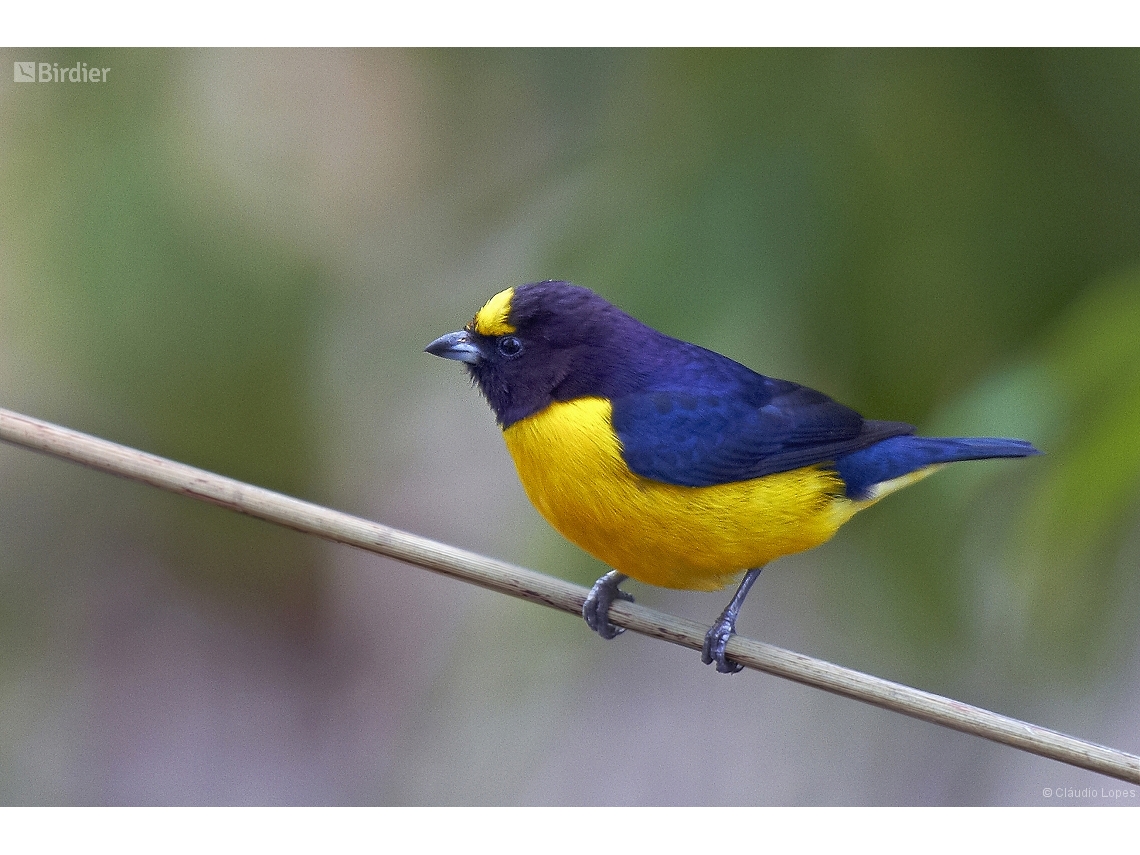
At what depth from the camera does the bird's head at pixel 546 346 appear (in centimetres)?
199

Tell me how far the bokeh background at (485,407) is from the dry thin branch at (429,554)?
0.58m

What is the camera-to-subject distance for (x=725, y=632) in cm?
202

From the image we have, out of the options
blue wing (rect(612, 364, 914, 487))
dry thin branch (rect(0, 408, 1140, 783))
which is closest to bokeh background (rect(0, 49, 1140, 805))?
blue wing (rect(612, 364, 914, 487))

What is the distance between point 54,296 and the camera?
2.66 m

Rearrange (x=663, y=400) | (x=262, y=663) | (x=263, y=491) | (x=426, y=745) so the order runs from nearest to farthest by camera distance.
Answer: (x=263, y=491), (x=663, y=400), (x=426, y=745), (x=262, y=663)

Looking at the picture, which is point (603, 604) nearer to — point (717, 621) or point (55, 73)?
point (717, 621)

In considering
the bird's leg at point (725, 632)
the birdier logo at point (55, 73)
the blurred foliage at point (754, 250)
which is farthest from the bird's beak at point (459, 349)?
the birdier logo at point (55, 73)

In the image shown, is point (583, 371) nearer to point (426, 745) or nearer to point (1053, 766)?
point (426, 745)

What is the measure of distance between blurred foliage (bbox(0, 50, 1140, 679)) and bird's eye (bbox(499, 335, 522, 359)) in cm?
33

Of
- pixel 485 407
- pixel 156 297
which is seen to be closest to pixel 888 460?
pixel 485 407

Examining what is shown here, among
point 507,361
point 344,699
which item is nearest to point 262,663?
point 344,699

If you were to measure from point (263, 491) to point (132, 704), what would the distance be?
4.29ft

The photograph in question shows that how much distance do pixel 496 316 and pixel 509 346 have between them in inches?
2.2

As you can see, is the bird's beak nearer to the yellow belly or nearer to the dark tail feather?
the yellow belly
